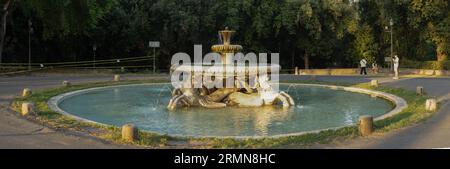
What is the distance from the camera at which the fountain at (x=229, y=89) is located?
58.0ft

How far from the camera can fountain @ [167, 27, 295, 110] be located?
1769 cm

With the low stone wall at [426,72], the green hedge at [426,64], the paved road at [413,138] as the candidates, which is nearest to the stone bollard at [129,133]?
the paved road at [413,138]

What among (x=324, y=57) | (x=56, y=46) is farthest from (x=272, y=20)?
(x=56, y=46)

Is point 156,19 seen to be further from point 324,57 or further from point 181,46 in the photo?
point 324,57

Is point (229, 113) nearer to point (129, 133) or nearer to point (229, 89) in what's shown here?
point (229, 89)

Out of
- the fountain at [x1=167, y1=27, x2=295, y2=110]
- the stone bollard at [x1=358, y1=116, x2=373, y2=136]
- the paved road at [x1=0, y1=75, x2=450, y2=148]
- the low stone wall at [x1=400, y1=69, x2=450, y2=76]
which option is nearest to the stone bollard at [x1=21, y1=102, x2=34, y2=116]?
the paved road at [x1=0, y1=75, x2=450, y2=148]

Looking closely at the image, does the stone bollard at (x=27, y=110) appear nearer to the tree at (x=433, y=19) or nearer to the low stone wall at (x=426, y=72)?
the low stone wall at (x=426, y=72)

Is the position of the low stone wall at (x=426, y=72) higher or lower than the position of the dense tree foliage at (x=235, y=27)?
lower

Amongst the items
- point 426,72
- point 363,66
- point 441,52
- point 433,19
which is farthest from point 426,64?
point 363,66

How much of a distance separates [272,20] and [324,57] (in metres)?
6.00

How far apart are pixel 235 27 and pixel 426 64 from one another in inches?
511

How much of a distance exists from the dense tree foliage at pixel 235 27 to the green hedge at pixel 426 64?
1.70 meters

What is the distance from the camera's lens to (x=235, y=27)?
35.9m

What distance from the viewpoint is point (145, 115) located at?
15.7 m
